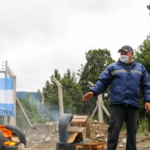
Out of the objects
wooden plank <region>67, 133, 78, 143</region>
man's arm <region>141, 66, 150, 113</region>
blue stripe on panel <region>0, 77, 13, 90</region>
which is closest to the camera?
man's arm <region>141, 66, 150, 113</region>

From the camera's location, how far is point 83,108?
1047cm

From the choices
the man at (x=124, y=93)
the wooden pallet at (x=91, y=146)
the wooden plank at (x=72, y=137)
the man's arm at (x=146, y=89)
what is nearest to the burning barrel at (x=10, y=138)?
the wooden plank at (x=72, y=137)

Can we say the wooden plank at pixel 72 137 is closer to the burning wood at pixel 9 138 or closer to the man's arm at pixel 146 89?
the burning wood at pixel 9 138

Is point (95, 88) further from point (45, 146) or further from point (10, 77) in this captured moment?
point (10, 77)

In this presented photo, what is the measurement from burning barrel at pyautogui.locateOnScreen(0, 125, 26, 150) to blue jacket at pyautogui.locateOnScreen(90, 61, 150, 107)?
6.12ft

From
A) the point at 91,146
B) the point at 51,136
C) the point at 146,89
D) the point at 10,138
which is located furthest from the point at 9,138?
A: the point at 51,136

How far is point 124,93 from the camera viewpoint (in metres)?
3.93

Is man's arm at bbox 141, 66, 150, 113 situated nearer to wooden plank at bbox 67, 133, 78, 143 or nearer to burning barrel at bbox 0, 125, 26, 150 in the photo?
wooden plank at bbox 67, 133, 78, 143

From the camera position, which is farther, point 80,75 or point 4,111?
point 80,75

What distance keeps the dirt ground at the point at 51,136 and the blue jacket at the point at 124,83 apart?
351 cm

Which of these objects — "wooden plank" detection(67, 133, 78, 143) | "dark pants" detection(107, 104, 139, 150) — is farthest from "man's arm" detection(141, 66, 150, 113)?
"wooden plank" detection(67, 133, 78, 143)

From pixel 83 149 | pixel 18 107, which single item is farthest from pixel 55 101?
pixel 83 149

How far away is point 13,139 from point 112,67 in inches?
93.3

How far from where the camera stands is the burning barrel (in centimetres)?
478
